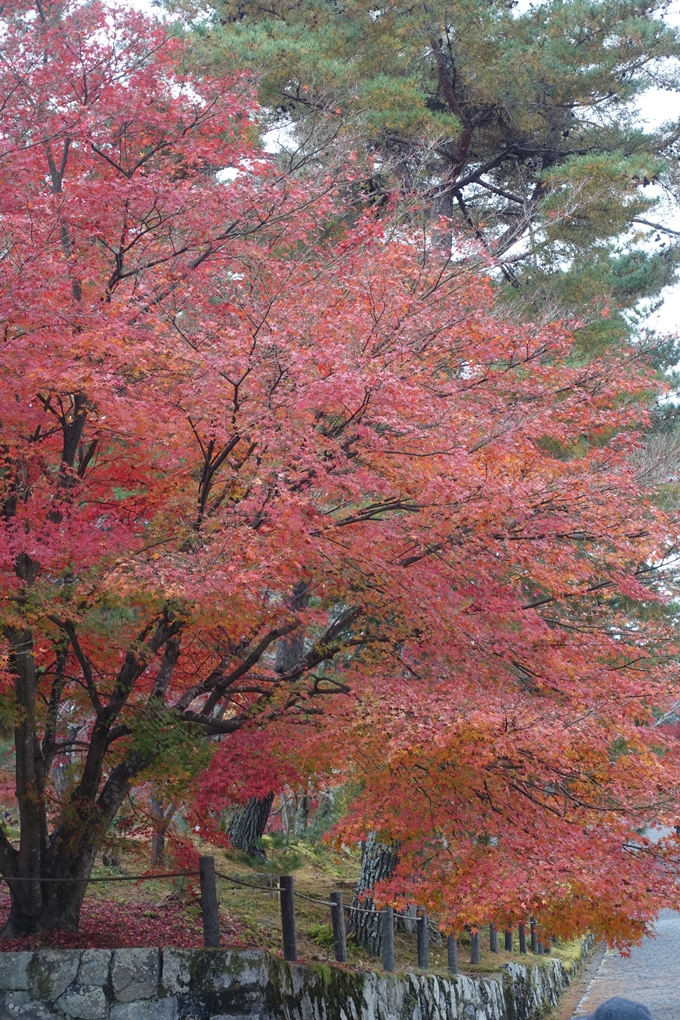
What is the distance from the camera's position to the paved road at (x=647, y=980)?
15016mm

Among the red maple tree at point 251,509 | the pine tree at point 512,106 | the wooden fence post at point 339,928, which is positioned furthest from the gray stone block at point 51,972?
the pine tree at point 512,106

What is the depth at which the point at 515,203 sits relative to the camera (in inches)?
691

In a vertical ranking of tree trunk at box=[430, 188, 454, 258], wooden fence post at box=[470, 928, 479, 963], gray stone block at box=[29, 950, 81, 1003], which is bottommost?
wooden fence post at box=[470, 928, 479, 963]

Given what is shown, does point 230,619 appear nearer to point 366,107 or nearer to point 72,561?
point 72,561

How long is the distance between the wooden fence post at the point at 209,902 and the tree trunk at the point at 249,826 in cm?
781

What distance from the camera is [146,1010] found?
8453 millimetres

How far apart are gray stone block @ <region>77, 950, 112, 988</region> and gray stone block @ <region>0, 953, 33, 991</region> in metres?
0.48

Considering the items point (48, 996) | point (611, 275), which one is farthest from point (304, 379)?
point (611, 275)

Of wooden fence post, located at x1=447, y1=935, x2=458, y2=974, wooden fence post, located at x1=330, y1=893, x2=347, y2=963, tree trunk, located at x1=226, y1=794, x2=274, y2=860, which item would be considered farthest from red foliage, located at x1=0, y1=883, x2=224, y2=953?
tree trunk, located at x1=226, y1=794, x2=274, y2=860

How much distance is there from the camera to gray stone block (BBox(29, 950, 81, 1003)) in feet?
27.5

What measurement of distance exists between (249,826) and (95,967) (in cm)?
843

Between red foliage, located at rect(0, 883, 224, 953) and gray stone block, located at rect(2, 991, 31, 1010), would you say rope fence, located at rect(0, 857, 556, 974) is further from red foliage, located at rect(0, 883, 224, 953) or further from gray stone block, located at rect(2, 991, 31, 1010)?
gray stone block, located at rect(2, 991, 31, 1010)

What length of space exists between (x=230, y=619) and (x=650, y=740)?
4.66 meters

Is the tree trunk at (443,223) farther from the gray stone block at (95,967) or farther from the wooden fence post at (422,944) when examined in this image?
the wooden fence post at (422,944)
